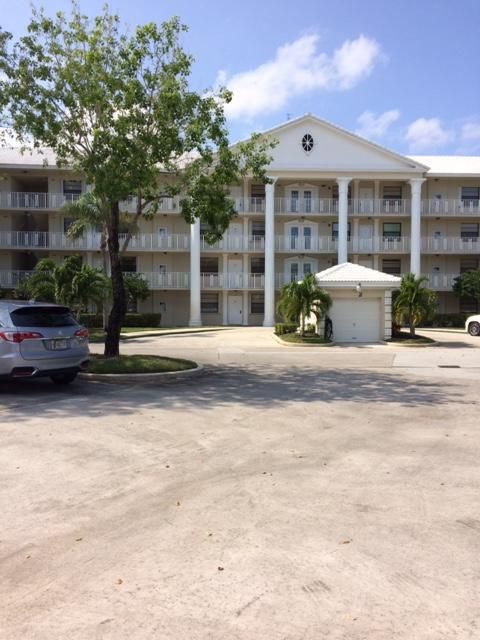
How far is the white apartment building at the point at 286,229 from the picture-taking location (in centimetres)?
3725

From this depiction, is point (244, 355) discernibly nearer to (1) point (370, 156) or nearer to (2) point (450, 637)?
(2) point (450, 637)

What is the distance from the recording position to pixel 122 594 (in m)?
3.43

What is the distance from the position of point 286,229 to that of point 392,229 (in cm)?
778

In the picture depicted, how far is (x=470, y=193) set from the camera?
41.2m

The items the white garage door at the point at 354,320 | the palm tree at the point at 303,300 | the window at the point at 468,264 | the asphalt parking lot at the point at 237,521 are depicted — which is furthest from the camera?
the window at the point at 468,264

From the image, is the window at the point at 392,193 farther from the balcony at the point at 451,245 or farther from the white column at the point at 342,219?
the white column at the point at 342,219

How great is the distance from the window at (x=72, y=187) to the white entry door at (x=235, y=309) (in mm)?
12773

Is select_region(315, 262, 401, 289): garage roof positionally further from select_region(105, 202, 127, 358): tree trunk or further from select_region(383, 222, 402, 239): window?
select_region(383, 222, 402, 239): window

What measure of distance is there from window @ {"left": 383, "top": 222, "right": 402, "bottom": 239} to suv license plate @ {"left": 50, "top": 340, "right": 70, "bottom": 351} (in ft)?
111

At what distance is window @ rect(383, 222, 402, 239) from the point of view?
4091 cm

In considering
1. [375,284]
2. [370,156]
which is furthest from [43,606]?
[370,156]

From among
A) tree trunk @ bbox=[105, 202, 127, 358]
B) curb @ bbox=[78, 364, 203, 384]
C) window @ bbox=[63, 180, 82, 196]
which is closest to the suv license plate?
curb @ bbox=[78, 364, 203, 384]

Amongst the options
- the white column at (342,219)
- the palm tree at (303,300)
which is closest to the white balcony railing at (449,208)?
the white column at (342,219)

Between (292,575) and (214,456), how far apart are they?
295cm
